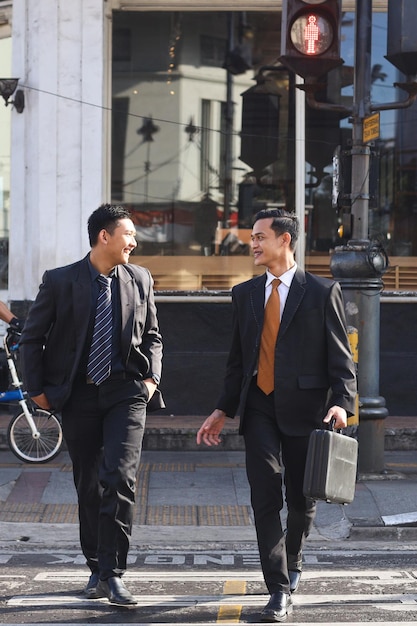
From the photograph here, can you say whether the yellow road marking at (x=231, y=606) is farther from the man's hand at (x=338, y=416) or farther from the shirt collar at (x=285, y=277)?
the shirt collar at (x=285, y=277)

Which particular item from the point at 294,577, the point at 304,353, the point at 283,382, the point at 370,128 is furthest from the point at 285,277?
the point at 370,128

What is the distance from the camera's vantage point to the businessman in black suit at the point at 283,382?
571 cm

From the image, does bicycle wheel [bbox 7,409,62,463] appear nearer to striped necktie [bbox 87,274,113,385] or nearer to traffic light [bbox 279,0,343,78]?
traffic light [bbox 279,0,343,78]

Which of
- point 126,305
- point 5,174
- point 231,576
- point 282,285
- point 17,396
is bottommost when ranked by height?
point 231,576

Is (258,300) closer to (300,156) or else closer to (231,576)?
(231,576)

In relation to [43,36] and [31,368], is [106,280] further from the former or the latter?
[43,36]

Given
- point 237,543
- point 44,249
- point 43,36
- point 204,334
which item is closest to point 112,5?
point 43,36

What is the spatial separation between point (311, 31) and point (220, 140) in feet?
12.6

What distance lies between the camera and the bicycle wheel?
1038 centimetres

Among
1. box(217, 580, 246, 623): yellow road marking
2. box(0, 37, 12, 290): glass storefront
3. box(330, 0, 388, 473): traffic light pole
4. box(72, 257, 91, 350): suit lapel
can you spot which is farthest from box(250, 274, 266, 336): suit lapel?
box(0, 37, 12, 290): glass storefront

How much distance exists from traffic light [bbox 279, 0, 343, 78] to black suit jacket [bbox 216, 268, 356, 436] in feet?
10.7

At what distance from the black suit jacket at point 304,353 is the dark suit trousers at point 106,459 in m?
0.59

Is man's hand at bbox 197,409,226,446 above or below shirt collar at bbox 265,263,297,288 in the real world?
below

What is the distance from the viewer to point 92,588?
20.0 ft
